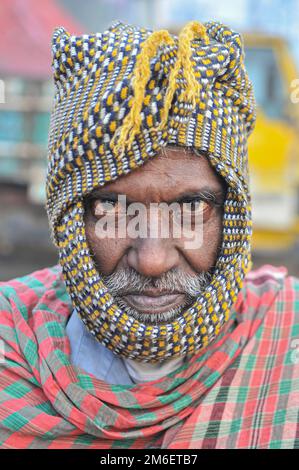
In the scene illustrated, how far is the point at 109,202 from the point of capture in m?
2.11

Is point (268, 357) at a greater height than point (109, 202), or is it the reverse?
point (109, 202)

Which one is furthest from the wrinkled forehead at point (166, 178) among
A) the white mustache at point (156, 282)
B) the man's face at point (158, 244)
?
the white mustache at point (156, 282)

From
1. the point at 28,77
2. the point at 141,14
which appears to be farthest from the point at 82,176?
the point at 141,14

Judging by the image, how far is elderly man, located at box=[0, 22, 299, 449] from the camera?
6.53 feet

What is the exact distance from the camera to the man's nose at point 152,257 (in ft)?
6.50

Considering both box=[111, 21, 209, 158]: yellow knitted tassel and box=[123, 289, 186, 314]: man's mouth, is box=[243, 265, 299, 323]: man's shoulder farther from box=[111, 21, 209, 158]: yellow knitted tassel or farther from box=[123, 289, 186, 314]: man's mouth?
box=[111, 21, 209, 158]: yellow knitted tassel

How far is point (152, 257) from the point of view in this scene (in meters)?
1.98

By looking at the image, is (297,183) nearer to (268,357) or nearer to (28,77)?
(28,77)

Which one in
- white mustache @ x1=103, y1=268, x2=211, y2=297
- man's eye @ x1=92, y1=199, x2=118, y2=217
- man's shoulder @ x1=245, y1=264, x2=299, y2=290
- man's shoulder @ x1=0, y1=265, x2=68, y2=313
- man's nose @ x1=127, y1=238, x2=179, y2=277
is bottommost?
Answer: man's shoulder @ x1=0, y1=265, x2=68, y2=313


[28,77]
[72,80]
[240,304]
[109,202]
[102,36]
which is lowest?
[240,304]

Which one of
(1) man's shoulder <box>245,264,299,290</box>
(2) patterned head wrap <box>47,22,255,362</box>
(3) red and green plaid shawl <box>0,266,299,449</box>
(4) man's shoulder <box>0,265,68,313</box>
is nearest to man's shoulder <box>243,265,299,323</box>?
(1) man's shoulder <box>245,264,299,290</box>

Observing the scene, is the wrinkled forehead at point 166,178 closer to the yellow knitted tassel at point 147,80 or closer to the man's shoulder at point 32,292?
the yellow knitted tassel at point 147,80

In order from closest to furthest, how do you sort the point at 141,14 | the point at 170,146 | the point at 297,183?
the point at 170,146 < the point at 297,183 < the point at 141,14
